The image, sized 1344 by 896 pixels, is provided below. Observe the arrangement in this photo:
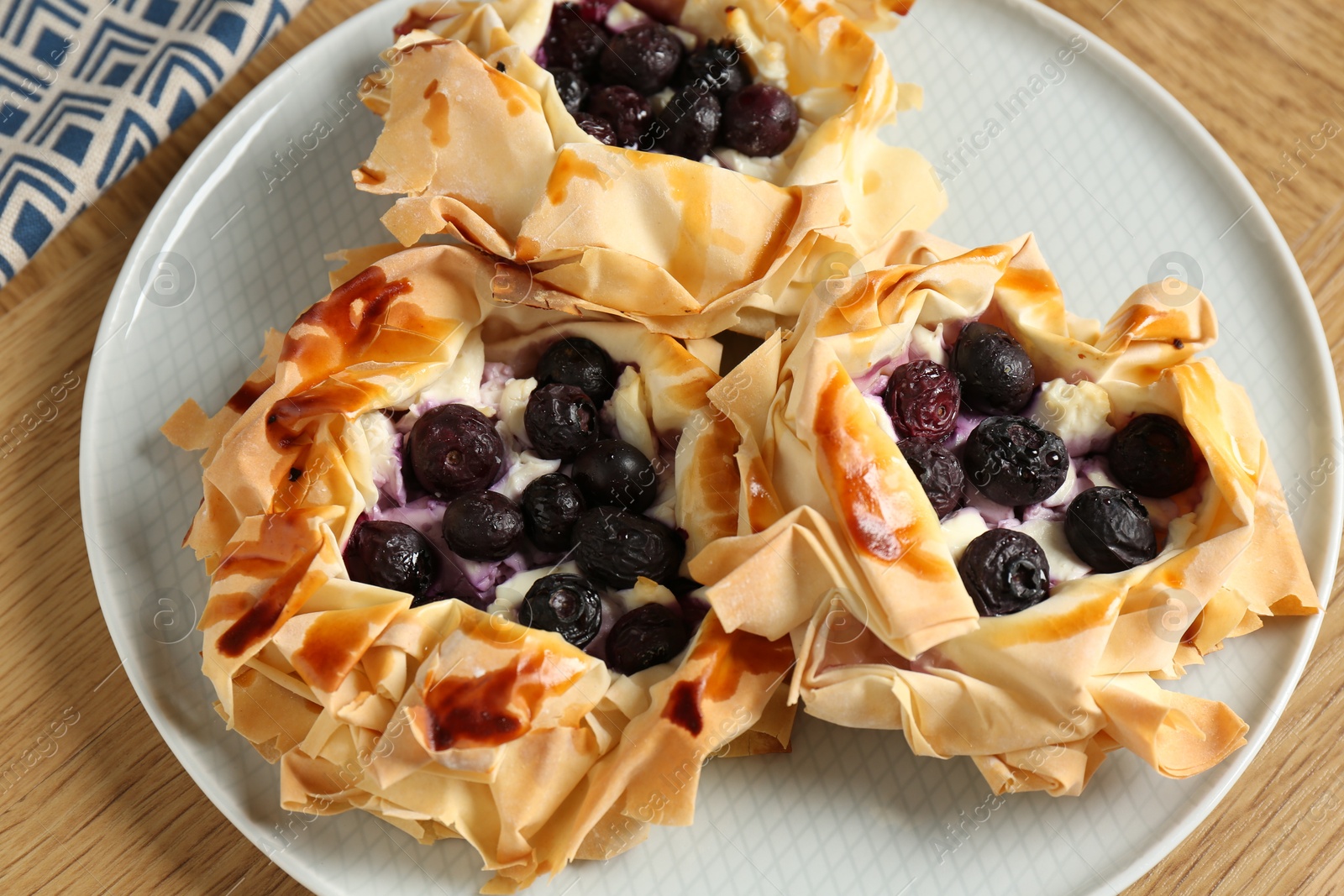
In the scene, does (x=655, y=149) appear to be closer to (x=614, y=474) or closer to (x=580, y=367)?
(x=580, y=367)

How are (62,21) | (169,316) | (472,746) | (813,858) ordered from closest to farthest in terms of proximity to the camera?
(472,746), (813,858), (169,316), (62,21)

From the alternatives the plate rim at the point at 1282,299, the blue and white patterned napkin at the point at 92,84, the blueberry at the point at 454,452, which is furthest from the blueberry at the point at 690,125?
the blue and white patterned napkin at the point at 92,84

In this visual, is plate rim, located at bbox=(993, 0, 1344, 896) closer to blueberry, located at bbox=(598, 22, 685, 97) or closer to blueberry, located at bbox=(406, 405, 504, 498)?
blueberry, located at bbox=(598, 22, 685, 97)

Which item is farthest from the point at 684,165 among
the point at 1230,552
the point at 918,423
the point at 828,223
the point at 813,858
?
the point at 813,858

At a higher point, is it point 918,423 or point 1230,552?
point 1230,552

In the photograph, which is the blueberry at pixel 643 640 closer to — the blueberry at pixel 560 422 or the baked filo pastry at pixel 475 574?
the baked filo pastry at pixel 475 574

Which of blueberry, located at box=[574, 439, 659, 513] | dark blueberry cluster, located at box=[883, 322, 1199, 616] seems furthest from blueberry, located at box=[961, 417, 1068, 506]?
blueberry, located at box=[574, 439, 659, 513]

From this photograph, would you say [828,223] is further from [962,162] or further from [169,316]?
[169,316]
